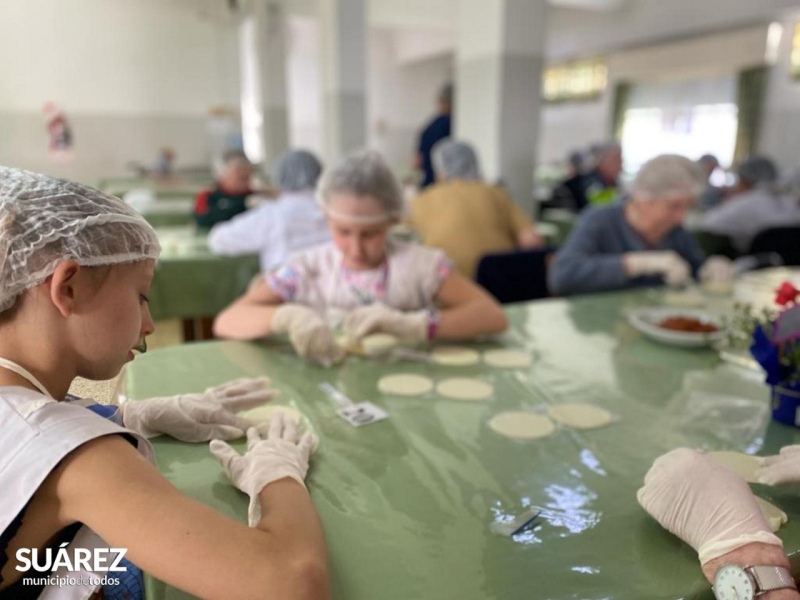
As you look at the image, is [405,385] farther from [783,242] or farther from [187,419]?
[783,242]

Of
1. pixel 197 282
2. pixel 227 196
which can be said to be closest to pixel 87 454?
pixel 197 282

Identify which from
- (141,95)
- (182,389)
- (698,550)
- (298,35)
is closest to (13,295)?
(182,389)

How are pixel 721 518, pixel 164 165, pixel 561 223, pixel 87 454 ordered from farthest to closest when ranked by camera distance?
1. pixel 164 165
2. pixel 561 223
3. pixel 721 518
4. pixel 87 454

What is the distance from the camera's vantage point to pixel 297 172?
9.83 ft

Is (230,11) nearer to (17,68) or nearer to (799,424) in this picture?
(17,68)

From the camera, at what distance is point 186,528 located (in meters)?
0.61

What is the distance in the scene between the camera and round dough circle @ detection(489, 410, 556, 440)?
1.08m

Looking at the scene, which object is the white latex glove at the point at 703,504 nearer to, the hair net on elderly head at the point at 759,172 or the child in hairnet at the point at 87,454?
A: the child in hairnet at the point at 87,454

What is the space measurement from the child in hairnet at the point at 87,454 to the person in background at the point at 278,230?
212cm

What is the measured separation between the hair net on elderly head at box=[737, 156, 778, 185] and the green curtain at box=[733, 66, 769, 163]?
8.53 feet

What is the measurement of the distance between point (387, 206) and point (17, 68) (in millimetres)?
1344

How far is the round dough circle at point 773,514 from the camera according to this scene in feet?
2.64

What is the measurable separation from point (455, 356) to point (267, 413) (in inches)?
22.5

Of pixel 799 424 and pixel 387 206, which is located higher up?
pixel 387 206
